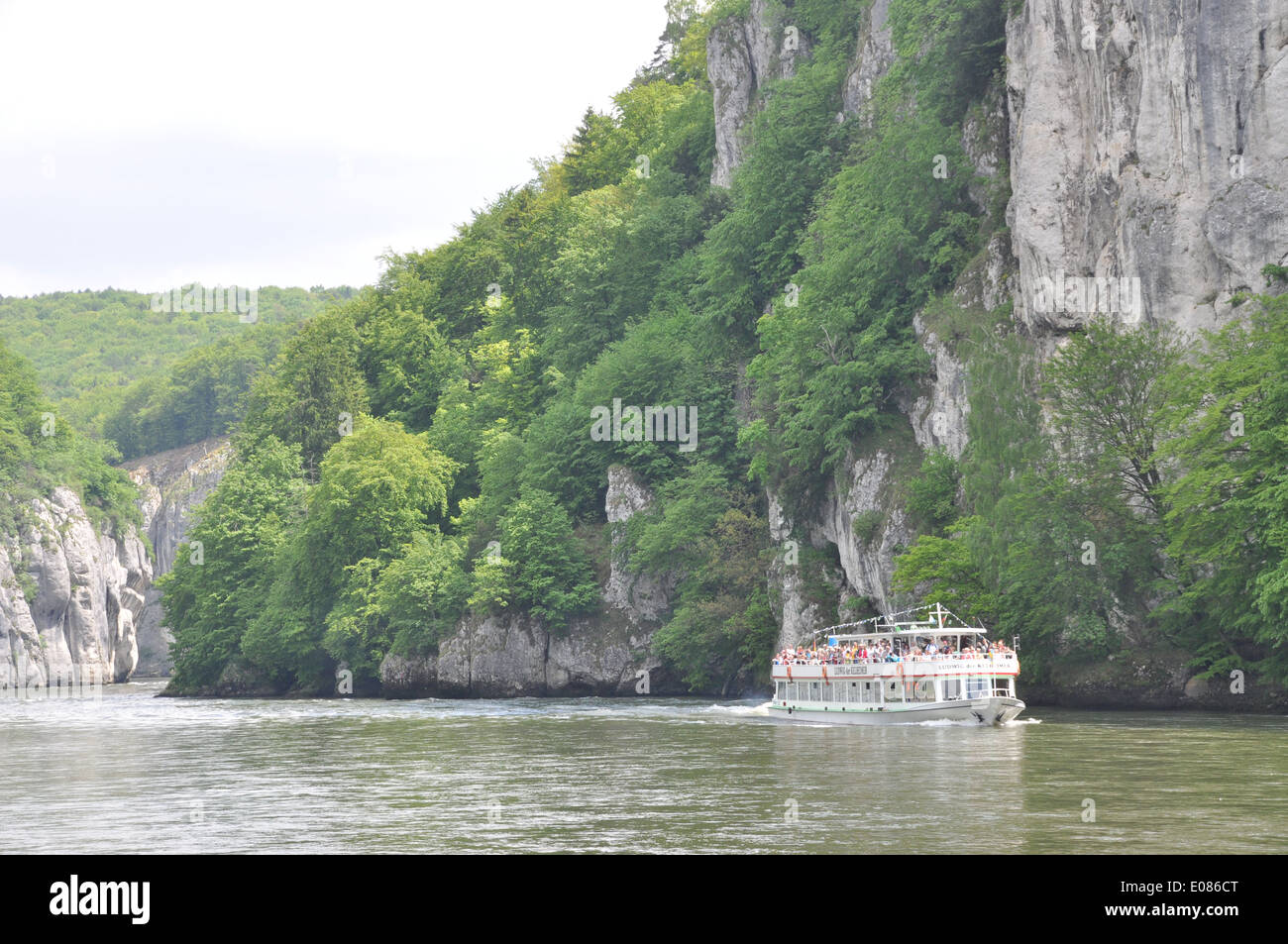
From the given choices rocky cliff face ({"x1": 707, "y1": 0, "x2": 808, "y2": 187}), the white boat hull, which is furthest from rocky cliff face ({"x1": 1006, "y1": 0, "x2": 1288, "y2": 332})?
rocky cliff face ({"x1": 707, "y1": 0, "x2": 808, "y2": 187})

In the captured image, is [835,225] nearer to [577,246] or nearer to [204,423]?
[577,246]

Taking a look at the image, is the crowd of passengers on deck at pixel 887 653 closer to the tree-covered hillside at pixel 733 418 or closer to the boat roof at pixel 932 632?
the boat roof at pixel 932 632

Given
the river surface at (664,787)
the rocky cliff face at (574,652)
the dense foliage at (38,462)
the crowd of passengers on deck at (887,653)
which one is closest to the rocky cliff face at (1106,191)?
the crowd of passengers on deck at (887,653)

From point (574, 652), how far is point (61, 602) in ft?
213

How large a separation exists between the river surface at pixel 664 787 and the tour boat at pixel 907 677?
135 cm

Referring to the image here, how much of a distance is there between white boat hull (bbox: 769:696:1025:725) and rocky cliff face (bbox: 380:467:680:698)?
68.4 ft

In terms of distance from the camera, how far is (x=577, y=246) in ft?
328

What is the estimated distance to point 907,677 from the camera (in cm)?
5269

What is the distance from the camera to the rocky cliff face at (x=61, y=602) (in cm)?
11919

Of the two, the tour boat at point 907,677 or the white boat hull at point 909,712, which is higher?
the tour boat at point 907,677

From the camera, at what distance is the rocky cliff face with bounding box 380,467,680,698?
3088 inches

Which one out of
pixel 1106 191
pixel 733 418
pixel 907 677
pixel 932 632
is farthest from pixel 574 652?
pixel 1106 191

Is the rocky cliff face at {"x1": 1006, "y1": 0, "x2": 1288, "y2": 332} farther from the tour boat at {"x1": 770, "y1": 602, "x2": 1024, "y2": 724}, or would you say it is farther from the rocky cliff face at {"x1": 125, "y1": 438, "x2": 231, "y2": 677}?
the rocky cliff face at {"x1": 125, "y1": 438, "x2": 231, "y2": 677}
